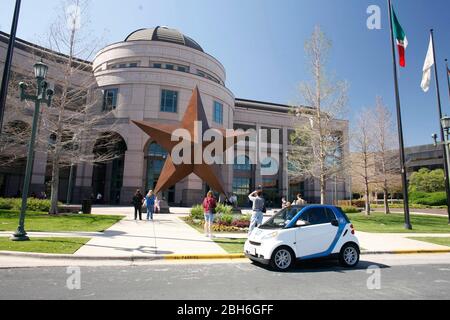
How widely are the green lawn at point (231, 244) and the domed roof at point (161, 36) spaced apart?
39.0 metres

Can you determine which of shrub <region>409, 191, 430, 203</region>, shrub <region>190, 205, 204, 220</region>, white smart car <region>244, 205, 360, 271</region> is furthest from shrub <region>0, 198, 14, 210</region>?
shrub <region>409, 191, 430, 203</region>

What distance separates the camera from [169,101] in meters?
39.3

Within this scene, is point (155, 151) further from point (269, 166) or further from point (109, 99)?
point (269, 166)

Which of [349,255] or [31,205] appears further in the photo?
[31,205]

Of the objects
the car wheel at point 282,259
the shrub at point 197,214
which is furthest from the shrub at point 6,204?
the car wheel at point 282,259

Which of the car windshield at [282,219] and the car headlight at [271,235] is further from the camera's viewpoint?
the car windshield at [282,219]

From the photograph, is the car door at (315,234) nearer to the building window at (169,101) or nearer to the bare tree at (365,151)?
the bare tree at (365,151)

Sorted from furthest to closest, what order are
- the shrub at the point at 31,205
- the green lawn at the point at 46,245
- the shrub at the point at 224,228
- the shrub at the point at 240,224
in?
the shrub at the point at 31,205 → the shrub at the point at 240,224 → the shrub at the point at 224,228 → the green lawn at the point at 46,245

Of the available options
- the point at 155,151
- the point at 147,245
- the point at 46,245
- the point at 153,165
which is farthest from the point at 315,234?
the point at 155,151

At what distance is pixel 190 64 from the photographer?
140ft

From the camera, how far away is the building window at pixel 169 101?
3909 cm

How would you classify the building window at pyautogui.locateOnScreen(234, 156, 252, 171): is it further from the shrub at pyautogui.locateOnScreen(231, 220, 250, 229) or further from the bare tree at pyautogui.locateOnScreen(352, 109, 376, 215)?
the shrub at pyautogui.locateOnScreen(231, 220, 250, 229)

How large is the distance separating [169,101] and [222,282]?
117 feet

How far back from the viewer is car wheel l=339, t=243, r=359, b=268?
25.8 feet
